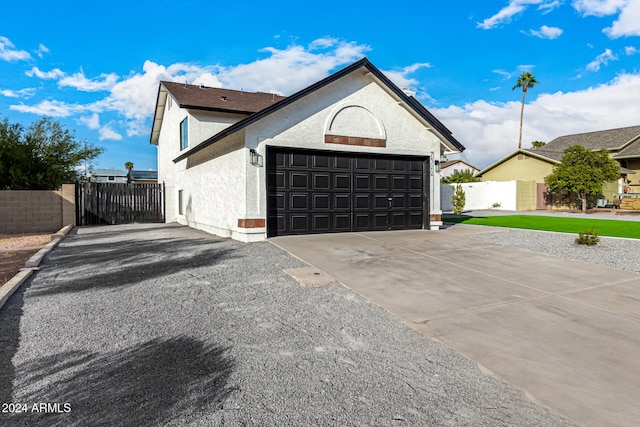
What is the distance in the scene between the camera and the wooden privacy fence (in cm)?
1742

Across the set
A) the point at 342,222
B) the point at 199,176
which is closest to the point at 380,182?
the point at 342,222

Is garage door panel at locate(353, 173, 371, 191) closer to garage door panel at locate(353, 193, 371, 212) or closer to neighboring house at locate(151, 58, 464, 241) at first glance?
neighboring house at locate(151, 58, 464, 241)

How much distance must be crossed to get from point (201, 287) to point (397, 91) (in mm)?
9538

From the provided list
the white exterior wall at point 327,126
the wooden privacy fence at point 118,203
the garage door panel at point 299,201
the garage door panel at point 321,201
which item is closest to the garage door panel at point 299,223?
the garage door panel at point 299,201

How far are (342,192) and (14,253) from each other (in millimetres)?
9580

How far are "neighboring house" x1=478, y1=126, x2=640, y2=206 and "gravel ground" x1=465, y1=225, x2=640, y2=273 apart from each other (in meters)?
19.9

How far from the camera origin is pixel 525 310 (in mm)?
4863

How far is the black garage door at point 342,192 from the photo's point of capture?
11109mm

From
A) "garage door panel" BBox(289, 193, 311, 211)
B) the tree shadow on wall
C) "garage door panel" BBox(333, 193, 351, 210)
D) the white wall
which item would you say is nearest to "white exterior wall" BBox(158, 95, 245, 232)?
"garage door panel" BBox(289, 193, 311, 211)

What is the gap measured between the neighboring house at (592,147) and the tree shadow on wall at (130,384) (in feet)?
102

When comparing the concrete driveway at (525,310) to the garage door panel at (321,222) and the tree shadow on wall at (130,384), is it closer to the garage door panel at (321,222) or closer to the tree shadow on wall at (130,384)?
the garage door panel at (321,222)

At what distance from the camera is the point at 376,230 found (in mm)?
12562

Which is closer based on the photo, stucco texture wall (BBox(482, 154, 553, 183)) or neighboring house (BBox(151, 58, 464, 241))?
neighboring house (BBox(151, 58, 464, 241))

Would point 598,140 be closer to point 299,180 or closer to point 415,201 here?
point 415,201
